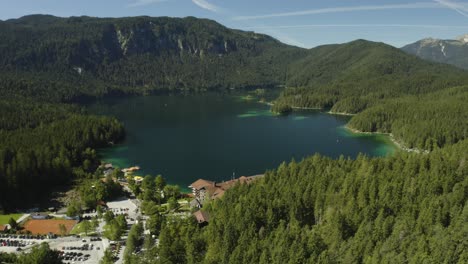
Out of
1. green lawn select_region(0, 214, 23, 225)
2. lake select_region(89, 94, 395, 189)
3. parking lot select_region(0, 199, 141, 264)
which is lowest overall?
green lawn select_region(0, 214, 23, 225)

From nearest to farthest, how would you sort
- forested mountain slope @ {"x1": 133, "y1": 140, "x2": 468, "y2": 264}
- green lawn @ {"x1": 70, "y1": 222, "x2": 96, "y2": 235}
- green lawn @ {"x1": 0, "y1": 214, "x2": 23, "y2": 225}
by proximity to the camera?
1. forested mountain slope @ {"x1": 133, "y1": 140, "x2": 468, "y2": 264}
2. green lawn @ {"x1": 70, "y1": 222, "x2": 96, "y2": 235}
3. green lawn @ {"x1": 0, "y1": 214, "x2": 23, "y2": 225}

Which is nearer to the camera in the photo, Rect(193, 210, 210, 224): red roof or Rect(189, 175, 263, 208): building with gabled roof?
Rect(193, 210, 210, 224): red roof

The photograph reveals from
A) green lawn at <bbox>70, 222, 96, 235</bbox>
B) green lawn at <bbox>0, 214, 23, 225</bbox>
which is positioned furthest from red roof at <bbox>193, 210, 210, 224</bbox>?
green lawn at <bbox>0, 214, 23, 225</bbox>

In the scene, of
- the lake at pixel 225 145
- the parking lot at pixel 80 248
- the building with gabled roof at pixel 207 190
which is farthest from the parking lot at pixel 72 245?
the lake at pixel 225 145

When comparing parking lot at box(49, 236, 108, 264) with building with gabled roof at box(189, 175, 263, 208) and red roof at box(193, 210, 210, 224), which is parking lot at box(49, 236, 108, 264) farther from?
building with gabled roof at box(189, 175, 263, 208)

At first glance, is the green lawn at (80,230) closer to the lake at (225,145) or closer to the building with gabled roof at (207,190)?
the building with gabled roof at (207,190)

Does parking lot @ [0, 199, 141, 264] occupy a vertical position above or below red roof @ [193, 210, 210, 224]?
Result: below

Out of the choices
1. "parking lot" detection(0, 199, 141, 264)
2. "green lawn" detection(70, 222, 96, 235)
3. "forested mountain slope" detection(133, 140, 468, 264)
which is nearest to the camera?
"forested mountain slope" detection(133, 140, 468, 264)

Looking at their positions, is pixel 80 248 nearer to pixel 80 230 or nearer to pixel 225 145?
pixel 80 230

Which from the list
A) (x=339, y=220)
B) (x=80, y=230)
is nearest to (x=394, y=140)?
(x=339, y=220)
